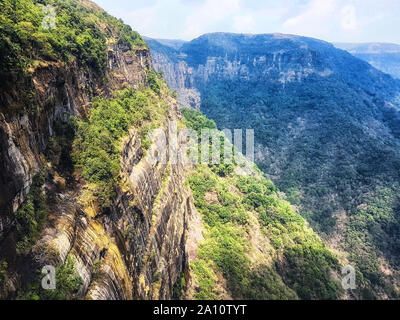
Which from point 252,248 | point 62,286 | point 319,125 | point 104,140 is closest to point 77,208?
point 62,286

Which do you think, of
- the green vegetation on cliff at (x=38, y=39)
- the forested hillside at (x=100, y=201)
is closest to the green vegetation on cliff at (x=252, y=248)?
the forested hillside at (x=100, y=201)

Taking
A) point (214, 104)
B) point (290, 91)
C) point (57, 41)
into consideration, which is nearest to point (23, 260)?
point (57, 41)

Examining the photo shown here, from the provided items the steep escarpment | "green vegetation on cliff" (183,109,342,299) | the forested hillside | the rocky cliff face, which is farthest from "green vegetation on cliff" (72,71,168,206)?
the steep escarpment

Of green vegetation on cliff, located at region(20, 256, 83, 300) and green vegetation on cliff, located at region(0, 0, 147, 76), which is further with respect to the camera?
green vegetation on cliff, located at region(0, 0, 147, 76)

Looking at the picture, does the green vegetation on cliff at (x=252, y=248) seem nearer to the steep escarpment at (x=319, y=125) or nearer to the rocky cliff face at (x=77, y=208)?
the rocky cliff face at (x=77, y=208)

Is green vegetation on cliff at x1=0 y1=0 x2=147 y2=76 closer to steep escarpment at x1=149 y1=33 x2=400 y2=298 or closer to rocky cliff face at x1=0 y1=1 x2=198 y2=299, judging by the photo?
rocky cliff face at x1=0 y1=1 x2=198 y2=299
